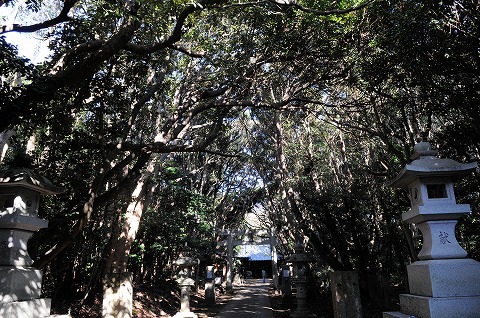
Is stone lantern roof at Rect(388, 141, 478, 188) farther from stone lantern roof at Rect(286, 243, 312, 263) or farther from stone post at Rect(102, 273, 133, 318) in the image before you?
stone lantern roof at Rect(286, 243, 312, 263)

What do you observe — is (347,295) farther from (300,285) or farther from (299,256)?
(299,256)

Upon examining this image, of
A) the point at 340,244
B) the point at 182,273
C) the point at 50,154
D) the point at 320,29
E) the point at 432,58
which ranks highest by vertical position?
the point at 320,29

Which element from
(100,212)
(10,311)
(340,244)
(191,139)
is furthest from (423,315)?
(191,139)

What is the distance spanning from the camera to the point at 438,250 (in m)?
4.48

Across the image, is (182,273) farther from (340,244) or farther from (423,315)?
(423,315)

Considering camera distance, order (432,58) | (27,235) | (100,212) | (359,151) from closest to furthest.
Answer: (27,235), (432,58), (100,212), (359,151)

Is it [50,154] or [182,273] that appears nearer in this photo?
[50,154]

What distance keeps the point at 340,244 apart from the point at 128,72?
7.66 meters

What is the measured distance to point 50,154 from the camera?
25.4ft

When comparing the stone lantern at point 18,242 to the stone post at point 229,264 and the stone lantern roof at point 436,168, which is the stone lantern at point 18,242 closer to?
the stone lantern roof at point 436,168

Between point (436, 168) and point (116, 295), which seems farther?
point (116, 295)

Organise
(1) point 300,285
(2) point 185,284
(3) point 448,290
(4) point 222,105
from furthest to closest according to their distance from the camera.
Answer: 1. (1) point 300,285
2. (2) point 185,284
3. (4) point 222,105
4. (3) point 448,290

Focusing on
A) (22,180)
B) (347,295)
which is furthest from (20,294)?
(347,295)

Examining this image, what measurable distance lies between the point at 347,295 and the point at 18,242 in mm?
7371
